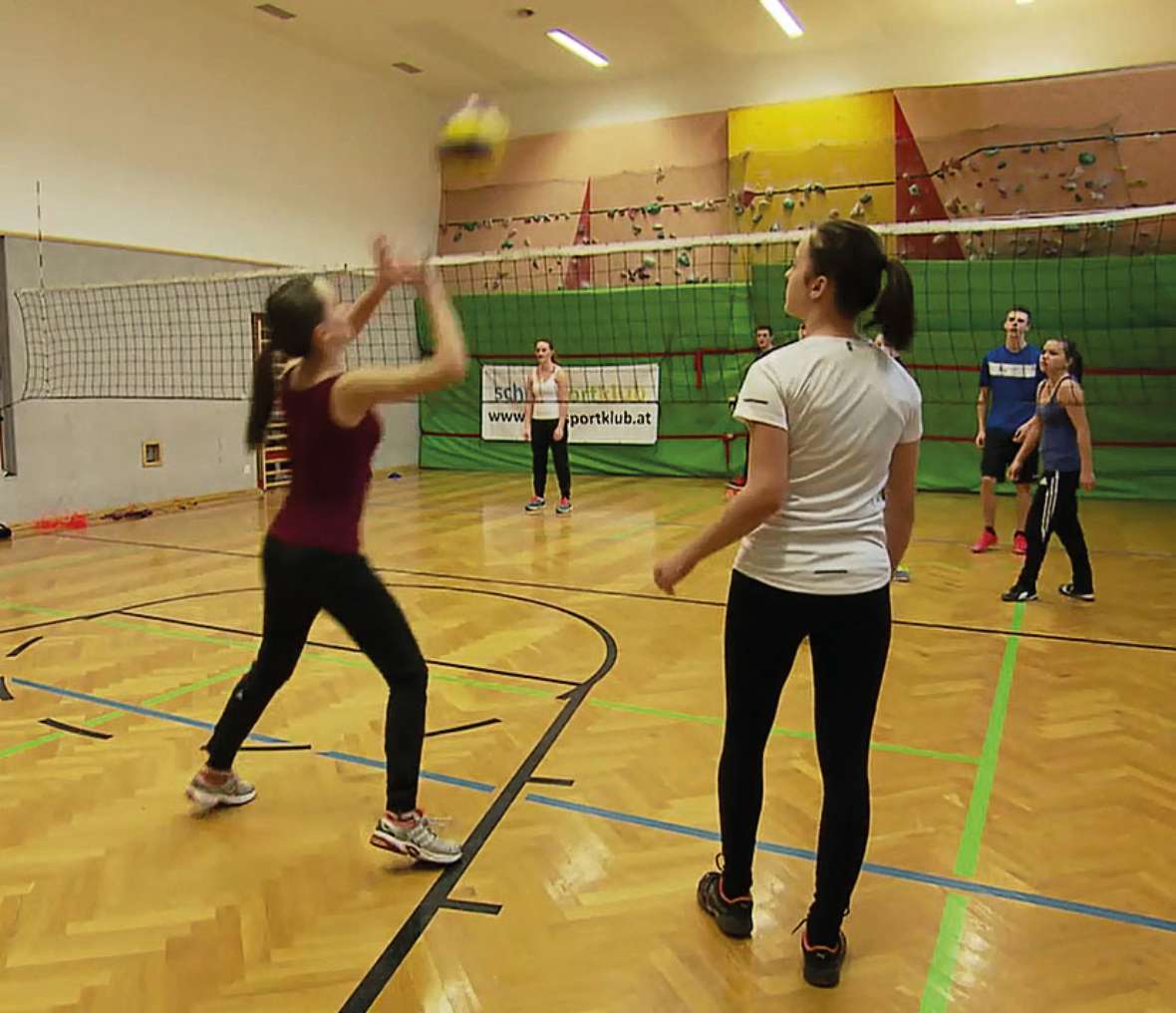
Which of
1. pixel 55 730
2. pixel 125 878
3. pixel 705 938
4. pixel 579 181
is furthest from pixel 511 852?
pixel 579 181

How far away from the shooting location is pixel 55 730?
3.78 metres

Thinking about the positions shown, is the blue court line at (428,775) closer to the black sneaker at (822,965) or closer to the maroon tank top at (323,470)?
the maroon tank top at (323,470)

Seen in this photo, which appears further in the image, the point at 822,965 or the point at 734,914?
the point at 734,914

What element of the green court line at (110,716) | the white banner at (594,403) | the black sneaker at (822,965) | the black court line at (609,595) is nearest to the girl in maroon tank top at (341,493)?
the black sneaker at (822,965)

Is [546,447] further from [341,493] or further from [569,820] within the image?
[341,493]

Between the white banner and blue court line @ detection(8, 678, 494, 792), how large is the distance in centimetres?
850

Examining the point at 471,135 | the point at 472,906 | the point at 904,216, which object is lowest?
the point at 472,906

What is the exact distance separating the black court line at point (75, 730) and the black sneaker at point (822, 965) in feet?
8.92

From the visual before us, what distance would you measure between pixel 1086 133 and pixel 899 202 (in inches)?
77.3

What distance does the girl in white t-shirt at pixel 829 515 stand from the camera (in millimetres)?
1947

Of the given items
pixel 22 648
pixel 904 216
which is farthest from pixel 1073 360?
pixel 904 216

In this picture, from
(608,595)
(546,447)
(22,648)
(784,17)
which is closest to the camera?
(22,648)

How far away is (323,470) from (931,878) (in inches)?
76.0

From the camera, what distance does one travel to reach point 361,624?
2.62m
